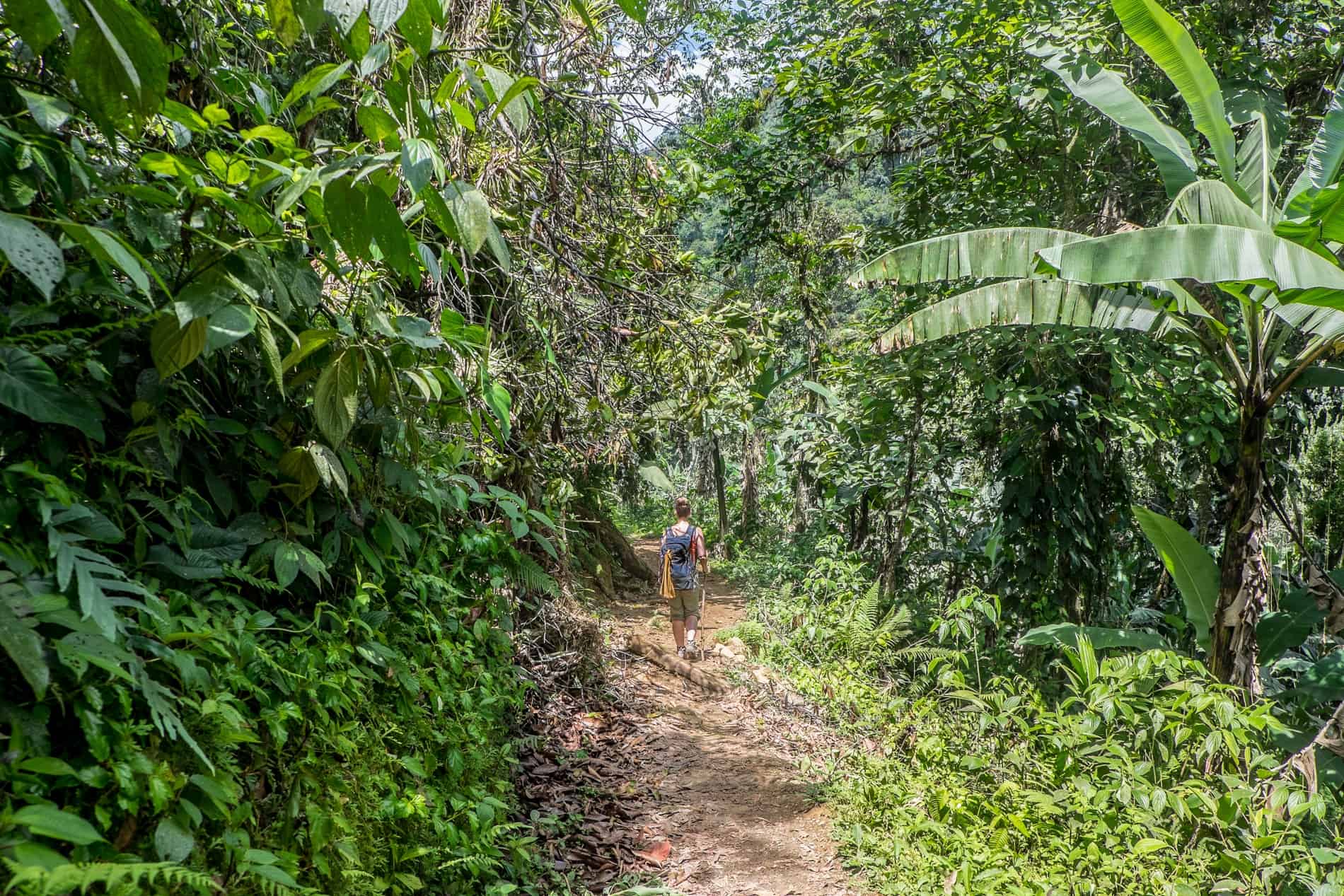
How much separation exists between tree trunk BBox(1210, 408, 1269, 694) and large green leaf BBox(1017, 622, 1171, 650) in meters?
0.39

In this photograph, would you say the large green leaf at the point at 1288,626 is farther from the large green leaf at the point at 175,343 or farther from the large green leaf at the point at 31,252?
the large green leaf at the point at 31,252

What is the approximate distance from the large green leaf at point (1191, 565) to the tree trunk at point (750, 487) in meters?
9.77

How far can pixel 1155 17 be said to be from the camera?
4.32 metres

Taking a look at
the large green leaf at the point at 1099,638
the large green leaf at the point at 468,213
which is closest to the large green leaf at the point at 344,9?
the large green leaf at the point at 468,213

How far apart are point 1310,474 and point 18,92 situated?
12.0 m

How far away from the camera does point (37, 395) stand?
1.72m

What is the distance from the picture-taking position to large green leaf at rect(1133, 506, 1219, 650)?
4918 millimetres

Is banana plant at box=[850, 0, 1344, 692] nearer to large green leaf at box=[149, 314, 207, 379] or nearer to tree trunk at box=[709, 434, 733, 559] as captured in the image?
large green leaf at box=[149, 314, 207, 379]

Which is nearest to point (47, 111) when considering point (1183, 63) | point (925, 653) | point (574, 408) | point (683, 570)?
point (574, 408)

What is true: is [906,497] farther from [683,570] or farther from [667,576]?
[667,576]

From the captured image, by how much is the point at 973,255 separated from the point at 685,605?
4112 mm

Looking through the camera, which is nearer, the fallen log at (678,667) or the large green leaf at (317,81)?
the large green leaf at (317,81)

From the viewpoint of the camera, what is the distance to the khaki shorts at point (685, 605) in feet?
24.5

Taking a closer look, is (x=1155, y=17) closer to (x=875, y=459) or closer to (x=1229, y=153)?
(x=1229, y=153)
